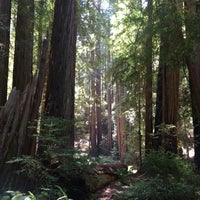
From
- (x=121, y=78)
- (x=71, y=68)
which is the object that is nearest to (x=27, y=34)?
(x=71, y=68)

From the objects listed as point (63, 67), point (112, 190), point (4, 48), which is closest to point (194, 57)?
point (63, 67)

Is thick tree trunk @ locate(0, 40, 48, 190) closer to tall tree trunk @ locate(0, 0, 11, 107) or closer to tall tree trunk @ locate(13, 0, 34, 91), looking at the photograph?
tall tree trunk @ locate(0, 0, 11, 107)

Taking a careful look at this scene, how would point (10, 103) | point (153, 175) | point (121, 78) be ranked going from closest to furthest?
point (10, 103), point (153, 175), point (121, 78)

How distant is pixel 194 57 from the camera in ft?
21.7

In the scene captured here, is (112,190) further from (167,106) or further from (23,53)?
(23,53)

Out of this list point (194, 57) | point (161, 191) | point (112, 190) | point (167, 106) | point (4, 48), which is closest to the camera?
point (161, 191)

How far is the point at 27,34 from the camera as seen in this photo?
28.0 ft

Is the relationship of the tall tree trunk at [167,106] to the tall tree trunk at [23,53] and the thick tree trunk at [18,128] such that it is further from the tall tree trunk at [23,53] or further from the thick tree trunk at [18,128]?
the tall tree trunk at [23,53]

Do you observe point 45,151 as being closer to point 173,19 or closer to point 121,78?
point 173,19

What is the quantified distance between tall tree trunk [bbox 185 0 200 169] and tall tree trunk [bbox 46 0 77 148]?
7.90ft

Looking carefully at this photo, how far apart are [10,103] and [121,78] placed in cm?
532

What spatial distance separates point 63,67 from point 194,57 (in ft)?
8.54

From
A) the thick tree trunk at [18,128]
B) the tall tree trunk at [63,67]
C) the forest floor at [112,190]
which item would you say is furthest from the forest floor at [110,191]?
the thick tree trunk at [18,128]

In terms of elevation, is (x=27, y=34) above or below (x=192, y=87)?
above
